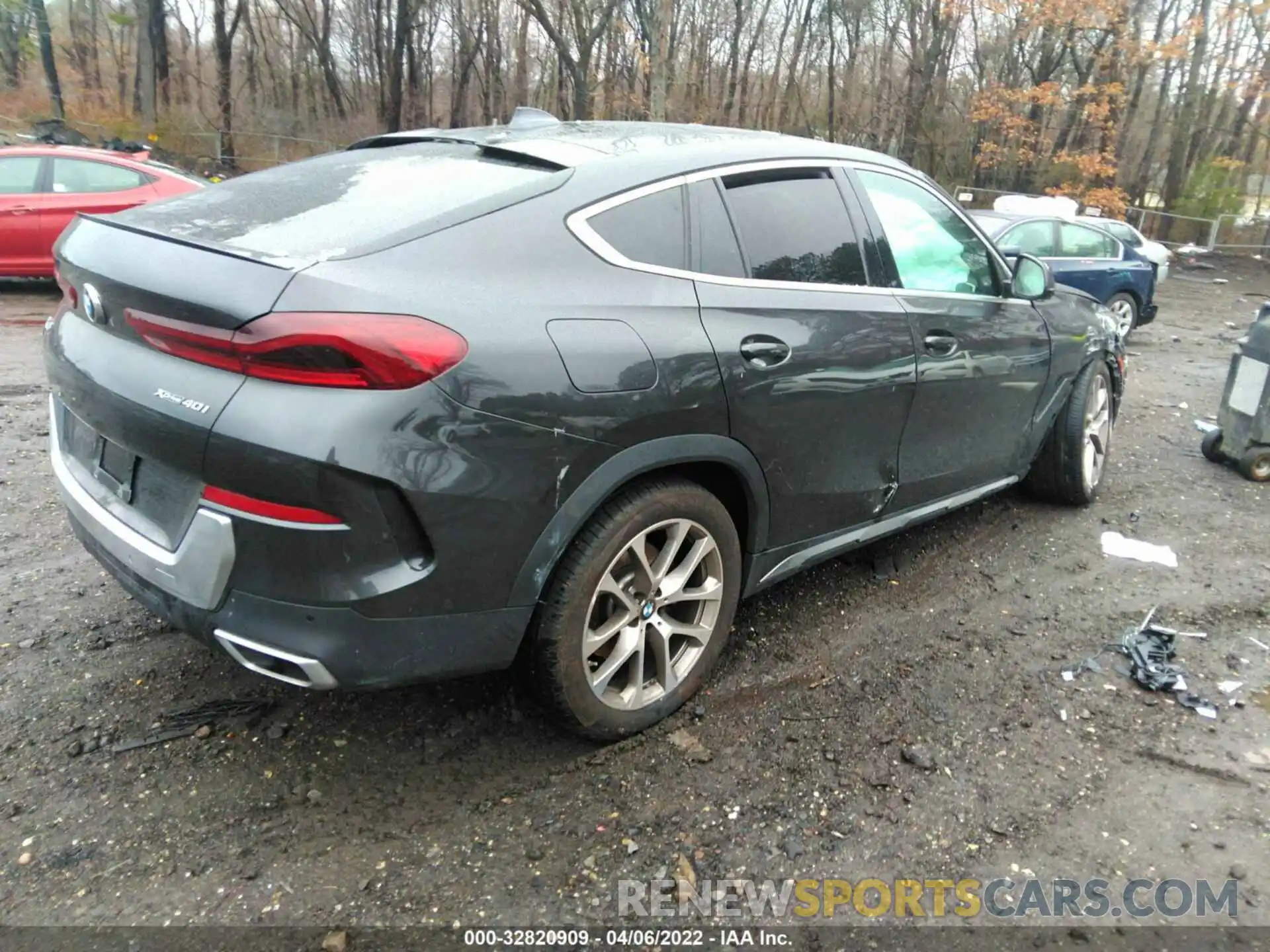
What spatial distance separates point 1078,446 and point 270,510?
13.6ft

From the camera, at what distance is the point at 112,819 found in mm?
2426

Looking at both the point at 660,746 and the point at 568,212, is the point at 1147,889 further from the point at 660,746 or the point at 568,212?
the point at 568,212

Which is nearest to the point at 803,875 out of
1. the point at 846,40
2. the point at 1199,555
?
the point at 1199,555

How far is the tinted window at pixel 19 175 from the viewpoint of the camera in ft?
29.9

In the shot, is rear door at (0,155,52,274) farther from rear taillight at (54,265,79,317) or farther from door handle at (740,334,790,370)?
door handle at (740,334,790,370)

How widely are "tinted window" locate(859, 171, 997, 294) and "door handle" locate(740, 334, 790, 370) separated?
0.87m

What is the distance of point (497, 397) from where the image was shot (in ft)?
7.24

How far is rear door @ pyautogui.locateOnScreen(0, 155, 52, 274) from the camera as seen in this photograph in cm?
907

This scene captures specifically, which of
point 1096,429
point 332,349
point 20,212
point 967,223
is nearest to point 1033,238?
point 1096,429

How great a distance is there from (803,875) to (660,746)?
64 centimetres

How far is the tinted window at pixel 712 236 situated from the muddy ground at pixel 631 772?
1445 millimetres

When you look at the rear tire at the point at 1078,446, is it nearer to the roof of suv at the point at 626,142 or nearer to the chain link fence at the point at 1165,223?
the roof of suv at the point at 626,142

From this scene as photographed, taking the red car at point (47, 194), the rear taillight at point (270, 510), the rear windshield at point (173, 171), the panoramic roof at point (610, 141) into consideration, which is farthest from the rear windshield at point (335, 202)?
the rear windshield at point (173, 171)

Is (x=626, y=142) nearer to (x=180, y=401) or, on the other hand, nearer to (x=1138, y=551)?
(x=180, y=401)
